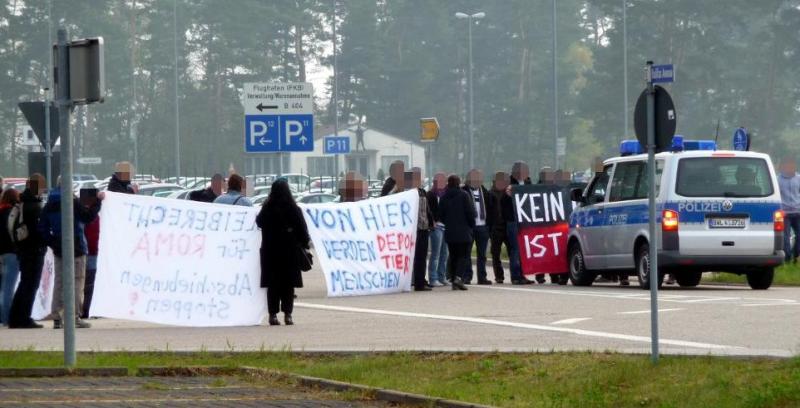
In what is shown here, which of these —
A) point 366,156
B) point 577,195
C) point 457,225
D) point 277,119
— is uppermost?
point 366,156

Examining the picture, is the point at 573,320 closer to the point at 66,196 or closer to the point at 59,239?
the point at 59,239

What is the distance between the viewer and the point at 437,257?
25.4 metres

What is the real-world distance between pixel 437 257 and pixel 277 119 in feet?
11.4

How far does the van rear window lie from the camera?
22.5m

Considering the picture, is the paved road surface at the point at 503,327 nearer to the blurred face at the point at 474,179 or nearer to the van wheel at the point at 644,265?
the van wheel at the point at 644,265

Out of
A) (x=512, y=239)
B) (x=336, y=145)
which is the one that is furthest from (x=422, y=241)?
(x=336, y=145)

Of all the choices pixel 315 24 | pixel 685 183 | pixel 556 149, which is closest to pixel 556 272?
pixel 685 183

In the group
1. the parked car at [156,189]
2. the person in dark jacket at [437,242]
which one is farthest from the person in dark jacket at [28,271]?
the parked car at [156,189]

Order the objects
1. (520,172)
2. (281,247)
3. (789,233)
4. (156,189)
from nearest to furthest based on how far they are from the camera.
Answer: (281,247)
(520,172)
(789,233)
(156,189)

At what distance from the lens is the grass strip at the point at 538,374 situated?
408 inches

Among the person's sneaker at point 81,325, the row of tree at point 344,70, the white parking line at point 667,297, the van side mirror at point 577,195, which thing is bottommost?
the white parking line at point 667,297

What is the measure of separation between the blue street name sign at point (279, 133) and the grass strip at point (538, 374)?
923cm

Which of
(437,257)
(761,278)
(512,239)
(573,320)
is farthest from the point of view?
(512,239)

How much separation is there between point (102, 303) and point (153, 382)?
6.14 meters
